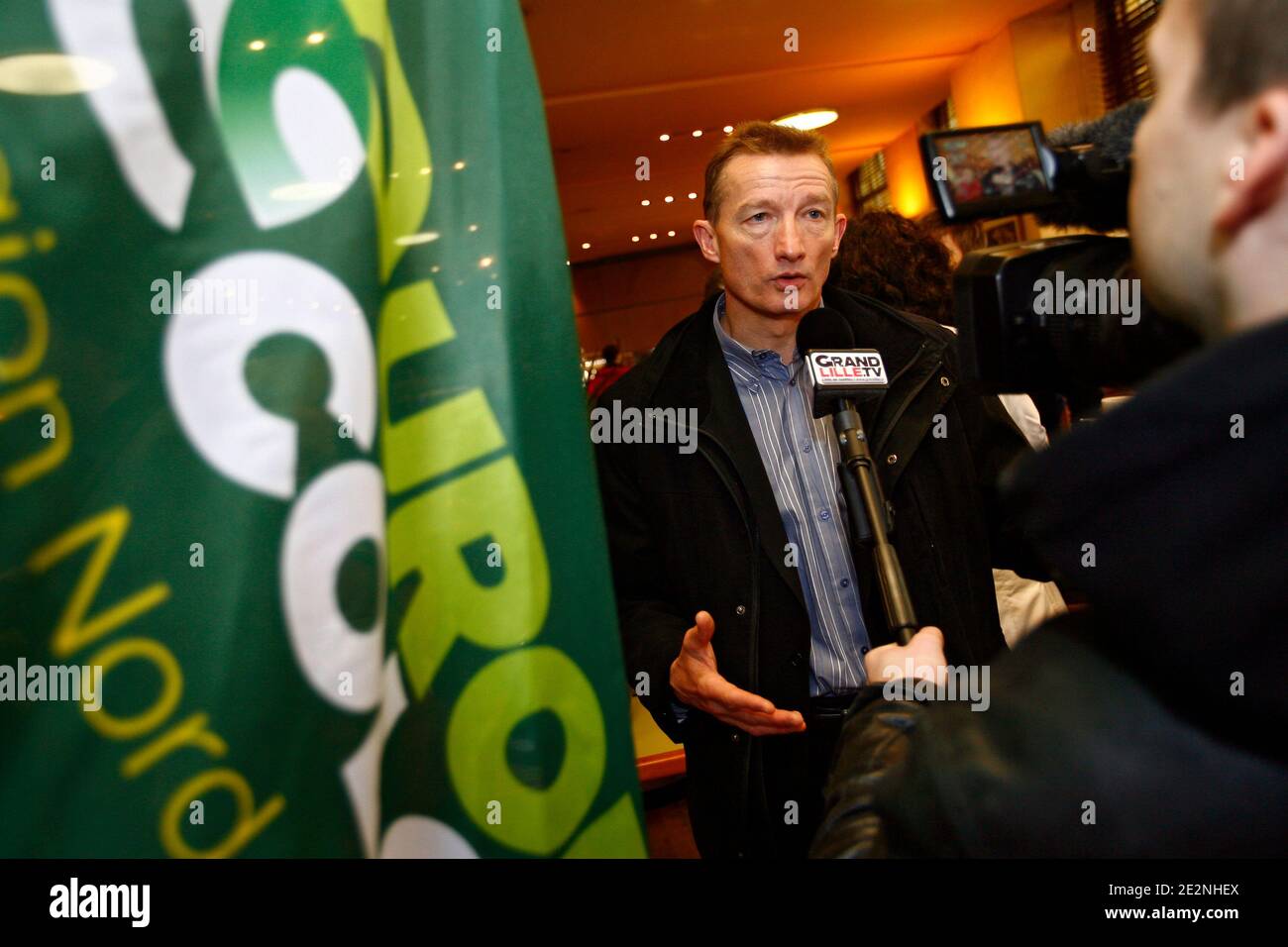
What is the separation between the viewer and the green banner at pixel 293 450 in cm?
65

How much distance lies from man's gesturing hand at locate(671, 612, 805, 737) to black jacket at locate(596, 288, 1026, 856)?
8 cm

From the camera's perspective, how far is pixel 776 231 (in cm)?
158

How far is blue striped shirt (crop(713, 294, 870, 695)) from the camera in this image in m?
1.41

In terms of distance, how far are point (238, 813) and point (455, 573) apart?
0.77 ft

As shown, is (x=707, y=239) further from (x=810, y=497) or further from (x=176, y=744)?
(x=176, y=744)

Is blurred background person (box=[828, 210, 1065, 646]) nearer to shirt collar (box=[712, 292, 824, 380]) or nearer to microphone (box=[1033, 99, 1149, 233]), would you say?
shirt collar (box=[712, 292, 824, 380])

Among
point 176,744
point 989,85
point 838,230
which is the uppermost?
point 989,85

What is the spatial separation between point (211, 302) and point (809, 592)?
3.19 feet

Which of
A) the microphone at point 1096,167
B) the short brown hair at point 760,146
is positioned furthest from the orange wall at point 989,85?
the microphone at point 1096,167

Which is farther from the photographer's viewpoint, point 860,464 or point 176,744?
point 860,464

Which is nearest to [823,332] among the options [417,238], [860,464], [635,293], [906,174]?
[860,464]

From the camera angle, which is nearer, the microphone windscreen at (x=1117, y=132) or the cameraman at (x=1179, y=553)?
the cameraman at (x=1179, y=553)

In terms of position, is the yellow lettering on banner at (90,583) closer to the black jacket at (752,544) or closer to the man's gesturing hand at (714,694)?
the man's gesturing hand at (714,694)

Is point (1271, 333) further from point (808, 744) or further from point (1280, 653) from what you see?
point (808, 744)
